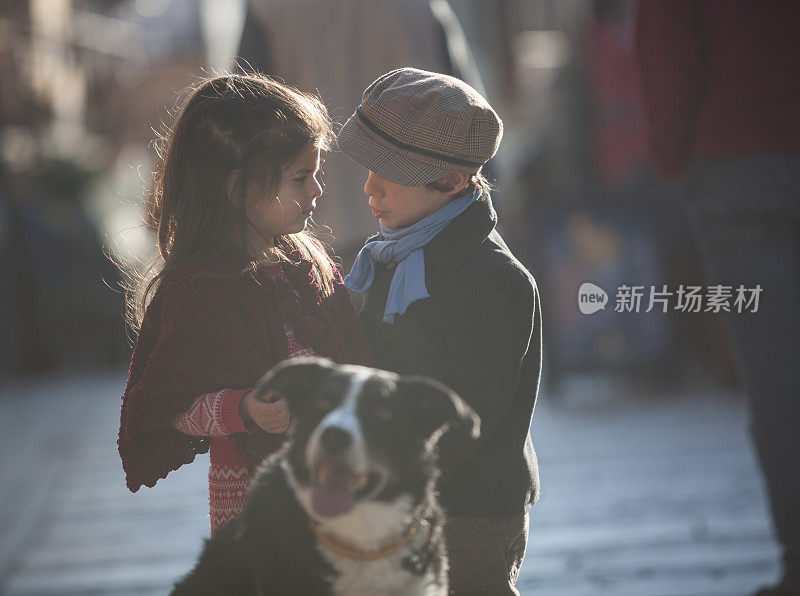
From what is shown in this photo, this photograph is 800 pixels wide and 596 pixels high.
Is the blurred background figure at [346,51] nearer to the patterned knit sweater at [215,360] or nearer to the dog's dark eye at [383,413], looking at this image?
the patterned knit sweater at [215,360]

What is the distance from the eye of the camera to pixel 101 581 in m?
4.12

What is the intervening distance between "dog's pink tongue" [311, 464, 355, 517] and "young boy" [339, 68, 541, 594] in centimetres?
34

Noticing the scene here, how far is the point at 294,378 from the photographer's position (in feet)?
4.92

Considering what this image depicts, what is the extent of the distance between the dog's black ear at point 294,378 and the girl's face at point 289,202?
1.65ft

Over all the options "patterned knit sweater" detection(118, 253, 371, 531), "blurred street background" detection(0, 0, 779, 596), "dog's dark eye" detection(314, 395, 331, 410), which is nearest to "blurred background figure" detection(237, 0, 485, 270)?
"blurred street background" detection(0, 0, 779, 596)

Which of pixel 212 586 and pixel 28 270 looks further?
pixel 28 270

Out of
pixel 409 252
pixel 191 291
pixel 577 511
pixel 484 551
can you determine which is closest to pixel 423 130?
pixel 409 252

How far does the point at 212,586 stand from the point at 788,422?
2000mm

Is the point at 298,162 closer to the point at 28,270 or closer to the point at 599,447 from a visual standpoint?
the point at 599,447

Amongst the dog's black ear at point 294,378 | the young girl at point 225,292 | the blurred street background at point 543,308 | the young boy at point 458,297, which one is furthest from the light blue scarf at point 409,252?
the blurred street background at point 543,308

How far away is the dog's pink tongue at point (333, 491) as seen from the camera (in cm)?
138

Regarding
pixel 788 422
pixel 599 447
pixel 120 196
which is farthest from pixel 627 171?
pixel 120 196

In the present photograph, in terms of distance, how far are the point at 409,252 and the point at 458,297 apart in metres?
0.19

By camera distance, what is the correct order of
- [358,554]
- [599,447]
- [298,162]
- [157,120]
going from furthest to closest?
1. [599,447]
2. [157,120]
3. [298,162]
4. [358,554]
